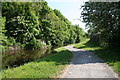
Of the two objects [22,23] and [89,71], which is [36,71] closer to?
[89,71]

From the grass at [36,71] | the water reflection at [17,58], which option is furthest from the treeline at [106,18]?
the water reflection at [17,58]

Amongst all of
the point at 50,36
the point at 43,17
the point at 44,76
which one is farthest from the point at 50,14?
the point at 44,76

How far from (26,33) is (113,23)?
2588 cm

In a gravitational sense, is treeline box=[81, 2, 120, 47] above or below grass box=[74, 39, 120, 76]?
above

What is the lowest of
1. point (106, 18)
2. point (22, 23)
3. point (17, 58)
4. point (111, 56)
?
point (17, 58)

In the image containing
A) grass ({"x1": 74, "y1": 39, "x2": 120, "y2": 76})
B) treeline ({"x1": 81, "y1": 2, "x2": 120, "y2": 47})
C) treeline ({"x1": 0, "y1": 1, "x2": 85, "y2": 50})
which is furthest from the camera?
treeline ({"x1": 0, "y1": 1, "x2": 85, "y2": 50})

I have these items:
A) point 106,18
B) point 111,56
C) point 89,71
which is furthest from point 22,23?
point 89,71

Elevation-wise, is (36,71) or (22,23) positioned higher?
(22,23)

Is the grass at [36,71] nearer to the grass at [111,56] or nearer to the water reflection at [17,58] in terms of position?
the grass at [111,56]

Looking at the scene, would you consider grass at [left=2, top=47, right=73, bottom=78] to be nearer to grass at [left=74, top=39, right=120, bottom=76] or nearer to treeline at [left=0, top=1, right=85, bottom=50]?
grass at [left=74, top=39, right=120, bottom=76]

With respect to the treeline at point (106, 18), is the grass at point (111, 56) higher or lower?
lower

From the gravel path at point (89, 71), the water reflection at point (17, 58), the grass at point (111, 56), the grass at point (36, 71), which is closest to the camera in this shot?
the gravel path at point (89, 71)

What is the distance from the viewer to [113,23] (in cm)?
1725

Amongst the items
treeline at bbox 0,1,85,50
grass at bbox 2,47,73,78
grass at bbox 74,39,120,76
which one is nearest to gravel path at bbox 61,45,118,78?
grass at bbox 74,39,120,76
